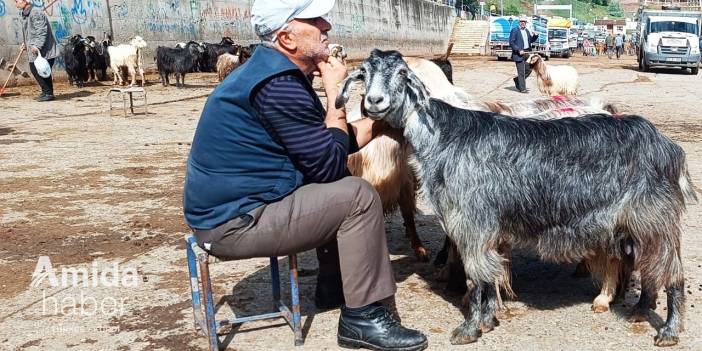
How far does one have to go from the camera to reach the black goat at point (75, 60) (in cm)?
1797

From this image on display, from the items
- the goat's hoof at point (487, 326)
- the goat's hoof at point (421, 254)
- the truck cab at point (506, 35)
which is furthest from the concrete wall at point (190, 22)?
the goat's hoof at point (487, 326)

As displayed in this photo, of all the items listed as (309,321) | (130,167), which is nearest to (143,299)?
(309,321)

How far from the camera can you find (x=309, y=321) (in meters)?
3.80

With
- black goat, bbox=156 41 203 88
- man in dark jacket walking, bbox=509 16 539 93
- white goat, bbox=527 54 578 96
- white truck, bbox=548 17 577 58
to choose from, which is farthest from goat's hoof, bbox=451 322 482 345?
white truck, bbox=548 17 577 58

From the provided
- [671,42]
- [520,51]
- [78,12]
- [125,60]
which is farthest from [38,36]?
[671,42]

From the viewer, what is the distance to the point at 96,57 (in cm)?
1883

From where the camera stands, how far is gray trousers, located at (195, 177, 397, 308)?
3.20 metres

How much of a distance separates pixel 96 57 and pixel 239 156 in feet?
55.8

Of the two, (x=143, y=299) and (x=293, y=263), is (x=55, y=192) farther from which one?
(x=293, y=263)

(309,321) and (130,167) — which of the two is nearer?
(309,321)

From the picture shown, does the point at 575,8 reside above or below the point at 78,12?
above

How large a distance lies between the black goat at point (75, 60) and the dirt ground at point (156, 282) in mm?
9585

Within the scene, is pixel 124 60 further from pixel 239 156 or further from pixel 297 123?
pixel 297 123

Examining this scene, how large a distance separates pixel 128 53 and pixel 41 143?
31.9ft
